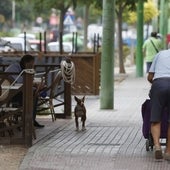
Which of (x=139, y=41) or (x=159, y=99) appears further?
(x=139, y=41)

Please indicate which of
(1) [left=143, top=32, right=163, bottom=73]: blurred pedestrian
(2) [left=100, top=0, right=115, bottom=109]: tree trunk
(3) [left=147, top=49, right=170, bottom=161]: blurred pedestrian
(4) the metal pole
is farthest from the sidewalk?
(4) the metal pole

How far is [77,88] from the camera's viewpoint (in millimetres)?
18734

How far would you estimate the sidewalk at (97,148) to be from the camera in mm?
8656

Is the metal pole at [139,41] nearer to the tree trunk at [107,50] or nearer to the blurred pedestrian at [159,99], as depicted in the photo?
the tree trunk at [107,50]

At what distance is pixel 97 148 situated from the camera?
387 inches

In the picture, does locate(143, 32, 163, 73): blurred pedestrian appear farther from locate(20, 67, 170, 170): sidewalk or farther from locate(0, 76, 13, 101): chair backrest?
locate(0, 76, 13, 101): chair backrest

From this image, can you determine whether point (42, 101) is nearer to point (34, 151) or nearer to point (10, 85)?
point (10, 85)

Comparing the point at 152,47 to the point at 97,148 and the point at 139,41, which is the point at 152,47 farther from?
the point at 97,148

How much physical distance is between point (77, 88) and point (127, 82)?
614cm

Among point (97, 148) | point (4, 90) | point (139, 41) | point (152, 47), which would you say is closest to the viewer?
point (97, 148)

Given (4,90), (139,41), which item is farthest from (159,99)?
(139,41)

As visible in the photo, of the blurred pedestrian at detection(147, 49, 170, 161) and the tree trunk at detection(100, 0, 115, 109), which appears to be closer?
the blurred pedestrian at detection(147, 49, 170, 161)

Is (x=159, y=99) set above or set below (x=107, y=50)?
below

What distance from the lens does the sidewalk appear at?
28.4 feet
